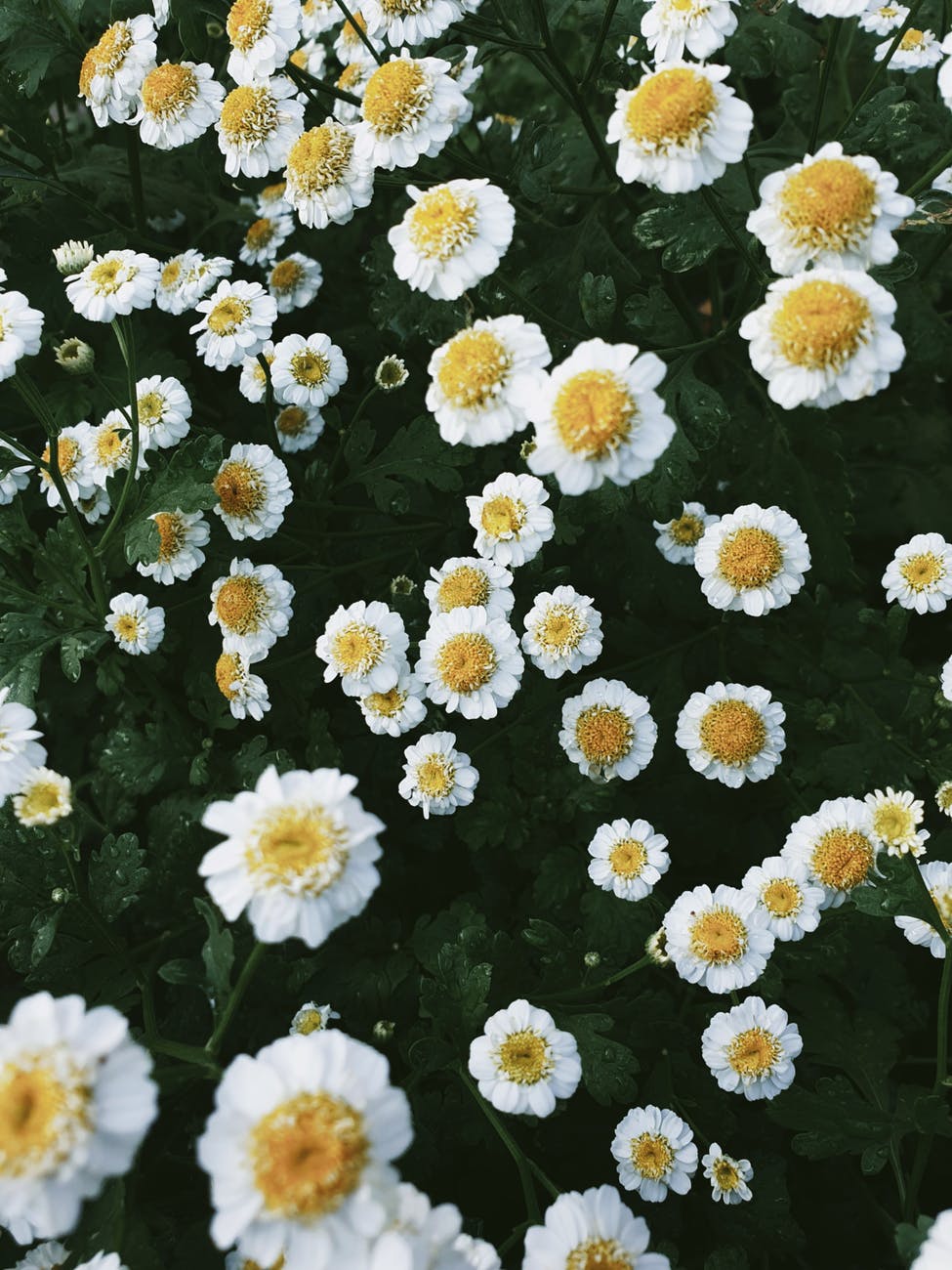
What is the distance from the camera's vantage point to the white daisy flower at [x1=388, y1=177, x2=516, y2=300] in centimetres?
209

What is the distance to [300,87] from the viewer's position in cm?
277

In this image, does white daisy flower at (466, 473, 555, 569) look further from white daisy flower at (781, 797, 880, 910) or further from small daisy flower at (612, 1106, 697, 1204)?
small daisy flower at (612, 1106, 697, 1204)

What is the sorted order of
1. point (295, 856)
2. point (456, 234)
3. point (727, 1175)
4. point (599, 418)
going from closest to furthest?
point (295, 856)
point (599, 418)
point (456, 234)
point (727, 1175)

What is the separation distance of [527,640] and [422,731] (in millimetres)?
416

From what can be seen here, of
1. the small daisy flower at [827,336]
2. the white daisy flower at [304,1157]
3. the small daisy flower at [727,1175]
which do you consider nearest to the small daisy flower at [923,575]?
the small daisy flower at [827,336]

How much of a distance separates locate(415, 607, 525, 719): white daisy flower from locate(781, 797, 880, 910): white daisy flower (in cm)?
75

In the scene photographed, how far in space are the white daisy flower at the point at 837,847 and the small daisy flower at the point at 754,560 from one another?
52cm

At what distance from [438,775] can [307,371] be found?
1186mm

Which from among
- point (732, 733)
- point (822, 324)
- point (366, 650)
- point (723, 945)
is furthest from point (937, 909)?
point (366, 650)

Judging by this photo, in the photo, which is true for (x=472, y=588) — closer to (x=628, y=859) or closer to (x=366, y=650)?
(x=366, y=650)

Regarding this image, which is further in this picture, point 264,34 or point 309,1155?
point 264,34

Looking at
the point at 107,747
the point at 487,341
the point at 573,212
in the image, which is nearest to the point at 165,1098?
the point at 107,747

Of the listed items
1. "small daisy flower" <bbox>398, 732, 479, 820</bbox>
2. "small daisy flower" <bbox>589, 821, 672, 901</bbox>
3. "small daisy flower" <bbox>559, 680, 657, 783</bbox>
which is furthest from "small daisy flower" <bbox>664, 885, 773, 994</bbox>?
"small daisy flower" <bbox>398, 732, 479, 820</bbox>

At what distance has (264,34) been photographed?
2553 mm
